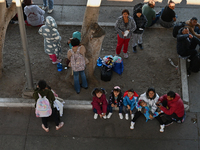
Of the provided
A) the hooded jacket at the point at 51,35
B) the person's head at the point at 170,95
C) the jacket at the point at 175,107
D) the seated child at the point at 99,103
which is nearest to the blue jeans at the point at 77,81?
the seated child at the point at 99,103

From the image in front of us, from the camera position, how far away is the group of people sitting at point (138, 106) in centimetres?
605

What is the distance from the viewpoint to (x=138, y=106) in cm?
636

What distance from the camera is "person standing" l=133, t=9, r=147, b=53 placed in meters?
7.49

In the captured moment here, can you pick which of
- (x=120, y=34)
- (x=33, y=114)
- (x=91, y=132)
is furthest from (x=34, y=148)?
(x=120, y=34)

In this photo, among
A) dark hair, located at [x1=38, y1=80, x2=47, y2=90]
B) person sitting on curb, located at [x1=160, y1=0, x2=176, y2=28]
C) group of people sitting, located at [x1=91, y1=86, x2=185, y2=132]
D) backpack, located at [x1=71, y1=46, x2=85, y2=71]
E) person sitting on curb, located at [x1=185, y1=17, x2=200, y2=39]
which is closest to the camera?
dark hair, located at [x1=38, y1=80, x2=47, y2=90]

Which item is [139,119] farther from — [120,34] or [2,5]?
[2,5]

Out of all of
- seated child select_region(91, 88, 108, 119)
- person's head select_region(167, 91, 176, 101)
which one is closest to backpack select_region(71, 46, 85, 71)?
seated child select_region(91, 88, 108, 119)

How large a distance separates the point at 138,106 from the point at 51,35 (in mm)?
3100

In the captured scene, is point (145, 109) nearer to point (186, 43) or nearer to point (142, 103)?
point (142, 103)

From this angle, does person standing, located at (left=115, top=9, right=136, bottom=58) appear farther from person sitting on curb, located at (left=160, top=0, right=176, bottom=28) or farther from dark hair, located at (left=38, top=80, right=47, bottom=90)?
dark hair, located at (left=38, top=80, right=47, bottom=90)

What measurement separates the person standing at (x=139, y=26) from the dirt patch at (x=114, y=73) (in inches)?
12.1

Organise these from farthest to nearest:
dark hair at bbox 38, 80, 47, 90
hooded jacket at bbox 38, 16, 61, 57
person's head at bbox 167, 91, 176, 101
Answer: hooded jacket at bbox 38, 16, 61, 57, person's head at bbox 167, 91, 176, 101, dark hair at bbox 38, 80, 47, 90

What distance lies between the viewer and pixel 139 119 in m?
6.68

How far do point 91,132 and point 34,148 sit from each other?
1455mm
